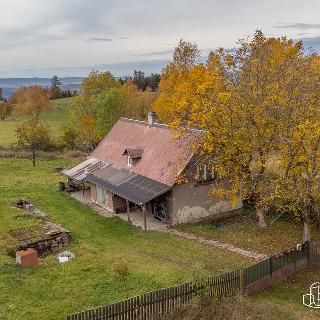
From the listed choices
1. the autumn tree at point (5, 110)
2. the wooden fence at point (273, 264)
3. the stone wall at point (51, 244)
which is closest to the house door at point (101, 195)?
the stone wall at point (51, 244)

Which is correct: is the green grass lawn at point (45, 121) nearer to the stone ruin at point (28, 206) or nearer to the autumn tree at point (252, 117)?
the stone ruin at point (28, 206)

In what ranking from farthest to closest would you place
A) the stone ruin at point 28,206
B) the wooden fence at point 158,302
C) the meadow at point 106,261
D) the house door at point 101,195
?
the house door at point 101,195 < the stone ruin at point 28,206 < the meadow at point 106,261 < the wooden fence at point 158,302

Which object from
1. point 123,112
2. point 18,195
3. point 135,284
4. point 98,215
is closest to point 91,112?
point 123,112

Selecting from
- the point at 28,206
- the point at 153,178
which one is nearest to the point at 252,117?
the point at 153,178

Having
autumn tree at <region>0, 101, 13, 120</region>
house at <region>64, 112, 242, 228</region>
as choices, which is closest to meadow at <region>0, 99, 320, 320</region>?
house at <region>64, 112, 242, 228</region>

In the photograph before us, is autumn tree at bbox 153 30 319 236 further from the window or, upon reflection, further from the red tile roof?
the red tile roof

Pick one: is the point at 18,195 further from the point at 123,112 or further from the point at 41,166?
the point at 123,112

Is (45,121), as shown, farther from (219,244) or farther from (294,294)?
(294,294)
